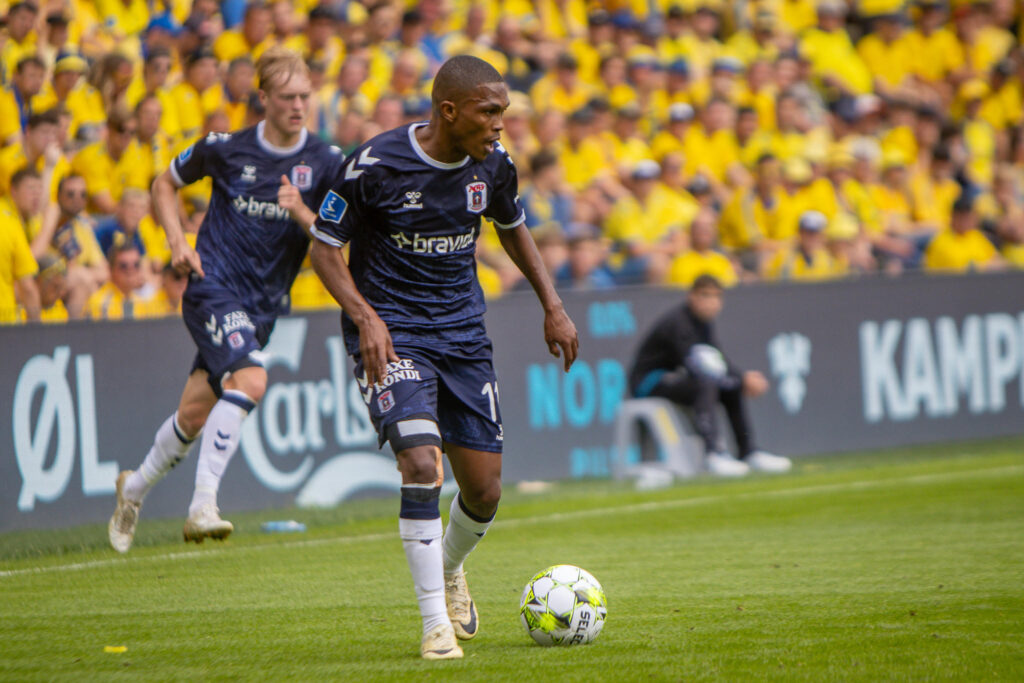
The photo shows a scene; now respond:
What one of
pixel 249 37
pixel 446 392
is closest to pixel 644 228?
pixel 249 37

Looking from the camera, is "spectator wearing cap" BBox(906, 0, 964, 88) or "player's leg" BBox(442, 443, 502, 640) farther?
"spectator wearing cap" BBox(906, 0, 964, 88)

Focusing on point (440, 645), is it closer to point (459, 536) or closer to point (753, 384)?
point (459, 536)

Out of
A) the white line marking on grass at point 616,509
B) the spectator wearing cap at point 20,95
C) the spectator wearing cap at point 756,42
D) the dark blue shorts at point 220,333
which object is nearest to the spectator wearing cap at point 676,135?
the spectator wearing cap at point 756,42

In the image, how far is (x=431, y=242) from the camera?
5.56m

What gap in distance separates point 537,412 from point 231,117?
12.1 ft

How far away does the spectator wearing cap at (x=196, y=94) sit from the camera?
1225 cm

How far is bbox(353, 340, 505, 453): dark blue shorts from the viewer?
210 inches

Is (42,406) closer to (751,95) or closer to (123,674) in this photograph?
(123,674)

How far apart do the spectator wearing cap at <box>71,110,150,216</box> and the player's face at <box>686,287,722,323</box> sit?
187 inches

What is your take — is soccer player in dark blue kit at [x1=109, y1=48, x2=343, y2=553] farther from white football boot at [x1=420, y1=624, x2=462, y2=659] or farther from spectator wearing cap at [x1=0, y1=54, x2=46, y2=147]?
spectator wearing cap at [x1=0, y1=54, x2=46, y2=147]

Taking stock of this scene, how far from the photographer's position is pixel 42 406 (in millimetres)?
9500

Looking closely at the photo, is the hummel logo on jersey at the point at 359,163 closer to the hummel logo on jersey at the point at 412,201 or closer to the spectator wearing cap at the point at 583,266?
the hummel logo on jersey at the point at 412,201

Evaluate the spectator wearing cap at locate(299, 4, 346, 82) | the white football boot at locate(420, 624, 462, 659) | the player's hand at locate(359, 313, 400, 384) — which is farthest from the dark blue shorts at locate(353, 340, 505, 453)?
the spectator wearing cap at locate(299, 4, 346, 82)

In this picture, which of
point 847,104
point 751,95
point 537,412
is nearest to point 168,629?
point 537,412
